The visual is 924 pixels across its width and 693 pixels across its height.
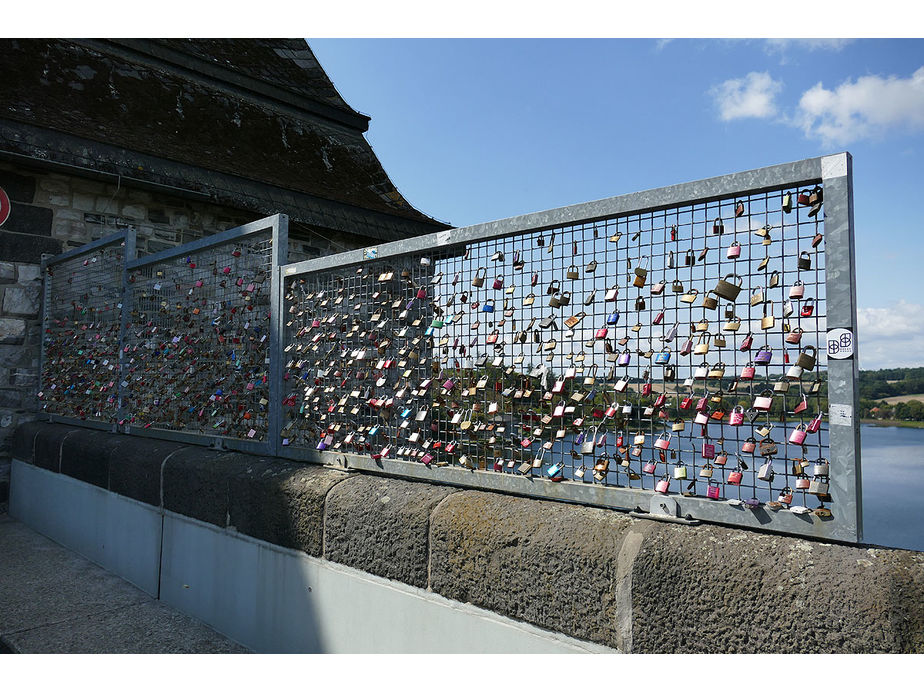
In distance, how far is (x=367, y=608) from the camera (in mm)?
2691

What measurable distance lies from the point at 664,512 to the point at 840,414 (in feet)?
1.82

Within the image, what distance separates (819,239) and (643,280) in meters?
0.48

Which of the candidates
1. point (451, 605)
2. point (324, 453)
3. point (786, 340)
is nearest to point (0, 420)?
point (324, 453)

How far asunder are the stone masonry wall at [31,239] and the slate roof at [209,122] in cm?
46

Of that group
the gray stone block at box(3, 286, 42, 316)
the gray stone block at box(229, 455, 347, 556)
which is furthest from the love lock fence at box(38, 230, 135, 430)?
the gray stone block at box(229, 455, 347, 556)

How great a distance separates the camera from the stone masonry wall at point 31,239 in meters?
6.53

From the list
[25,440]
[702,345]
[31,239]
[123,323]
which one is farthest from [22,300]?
[702,345]

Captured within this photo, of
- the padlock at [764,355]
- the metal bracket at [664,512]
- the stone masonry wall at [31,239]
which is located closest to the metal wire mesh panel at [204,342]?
the stone masonry wall at [31,239]

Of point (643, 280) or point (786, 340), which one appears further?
point (643, 280)

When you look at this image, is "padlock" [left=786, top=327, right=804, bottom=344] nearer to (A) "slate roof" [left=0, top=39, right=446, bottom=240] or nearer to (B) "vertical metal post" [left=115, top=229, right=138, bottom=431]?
(B) "vertical metal post" [left=115, top=229, right=138, bottom=431]

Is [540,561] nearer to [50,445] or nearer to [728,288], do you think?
[728,288]

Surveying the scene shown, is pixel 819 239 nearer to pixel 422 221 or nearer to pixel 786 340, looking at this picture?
pixel 786 340

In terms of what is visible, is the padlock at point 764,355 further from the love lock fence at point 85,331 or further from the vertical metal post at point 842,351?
the love lock fence at point 85,331

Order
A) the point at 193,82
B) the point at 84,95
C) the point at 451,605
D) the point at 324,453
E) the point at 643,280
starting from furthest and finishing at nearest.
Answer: the point at 193,82 < the point at 84,95 < the point at 324,453 < the point at 451,605 < the point at 643,280
